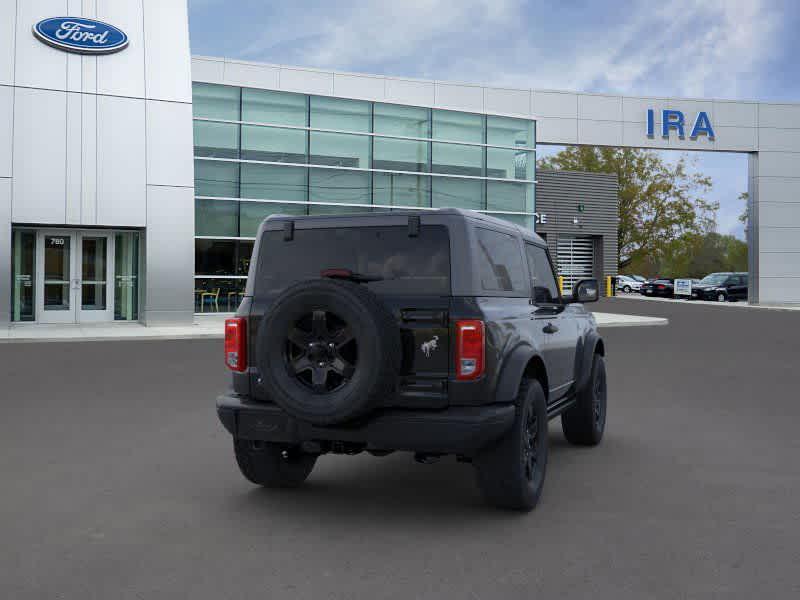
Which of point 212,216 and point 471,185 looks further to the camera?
point 471,185

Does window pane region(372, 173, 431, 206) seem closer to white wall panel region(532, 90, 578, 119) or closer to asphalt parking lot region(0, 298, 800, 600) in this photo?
white wall panel region(532, 90, 578, 119)

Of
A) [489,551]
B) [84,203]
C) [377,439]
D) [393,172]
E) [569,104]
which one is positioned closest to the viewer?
[489,551]

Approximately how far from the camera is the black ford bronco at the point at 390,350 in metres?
4.98

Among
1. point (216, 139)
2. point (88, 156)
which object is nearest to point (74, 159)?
point (88, 156)

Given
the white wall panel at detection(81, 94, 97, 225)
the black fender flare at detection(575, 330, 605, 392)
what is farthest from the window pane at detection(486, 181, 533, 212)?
the black fender flare at detection(575, 330, 605, 392)

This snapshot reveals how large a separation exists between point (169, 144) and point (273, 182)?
4.87m

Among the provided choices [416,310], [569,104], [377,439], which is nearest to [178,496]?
[377,439]

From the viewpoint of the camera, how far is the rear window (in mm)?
5277

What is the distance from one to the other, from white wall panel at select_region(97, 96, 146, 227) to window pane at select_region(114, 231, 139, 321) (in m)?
Result: 1.22

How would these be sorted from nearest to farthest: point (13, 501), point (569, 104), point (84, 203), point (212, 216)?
1. point (13, 501)
2. point (84, 203)
3. point (212, 216)
4. point (569, 104)

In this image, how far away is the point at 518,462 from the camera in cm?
525

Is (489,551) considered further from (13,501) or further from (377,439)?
(13,501)

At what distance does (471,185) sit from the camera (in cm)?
3180

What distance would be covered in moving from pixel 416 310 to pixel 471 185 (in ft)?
89.0
